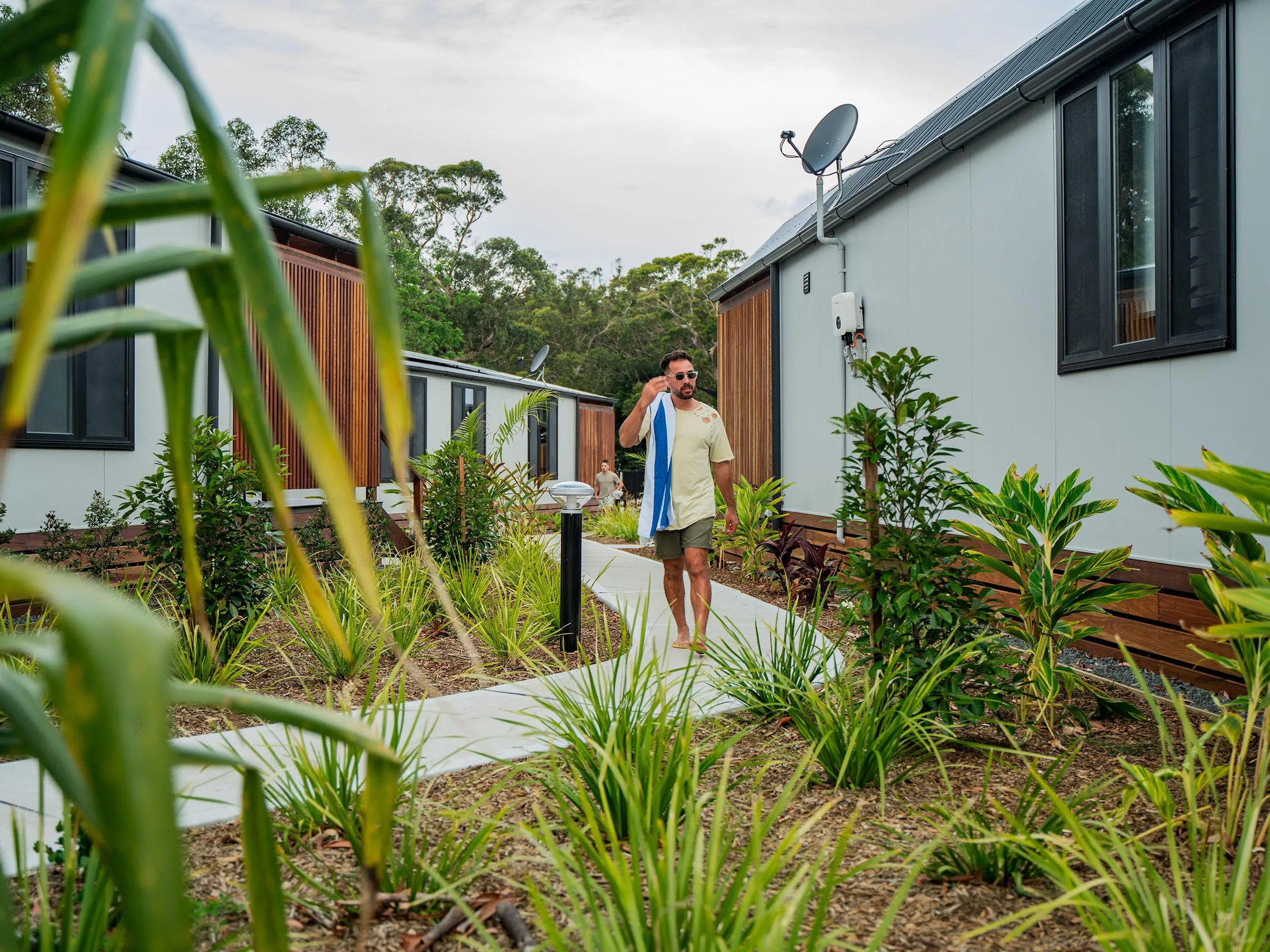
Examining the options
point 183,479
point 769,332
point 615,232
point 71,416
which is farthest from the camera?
point 615,232

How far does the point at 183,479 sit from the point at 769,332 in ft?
30.7

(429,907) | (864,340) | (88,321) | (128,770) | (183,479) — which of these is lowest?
(429,907)

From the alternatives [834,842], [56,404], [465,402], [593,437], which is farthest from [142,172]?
[593,437]

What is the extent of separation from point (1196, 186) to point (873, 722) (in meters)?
3.28

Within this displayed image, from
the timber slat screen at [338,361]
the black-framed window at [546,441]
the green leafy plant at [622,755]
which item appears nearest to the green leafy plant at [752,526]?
the timber slat screen at [338,361]

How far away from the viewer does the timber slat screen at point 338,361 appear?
9.13m

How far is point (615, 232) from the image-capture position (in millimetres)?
41531

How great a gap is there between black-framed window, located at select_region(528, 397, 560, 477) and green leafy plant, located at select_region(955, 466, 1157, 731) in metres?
17.3

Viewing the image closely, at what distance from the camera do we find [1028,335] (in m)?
5.75

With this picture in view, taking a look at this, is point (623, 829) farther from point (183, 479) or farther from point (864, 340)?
point (864, 340)

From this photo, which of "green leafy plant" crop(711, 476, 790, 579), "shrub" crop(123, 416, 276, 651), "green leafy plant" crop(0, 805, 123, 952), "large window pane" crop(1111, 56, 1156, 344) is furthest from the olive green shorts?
"green leafy plant" crop(0, 805, 123, 952)

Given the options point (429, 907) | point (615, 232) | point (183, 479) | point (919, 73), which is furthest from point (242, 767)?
point (615, 232)

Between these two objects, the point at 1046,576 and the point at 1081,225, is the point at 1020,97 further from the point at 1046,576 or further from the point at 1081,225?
the point at 1046,576

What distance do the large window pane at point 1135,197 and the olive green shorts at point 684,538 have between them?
2493 mm
